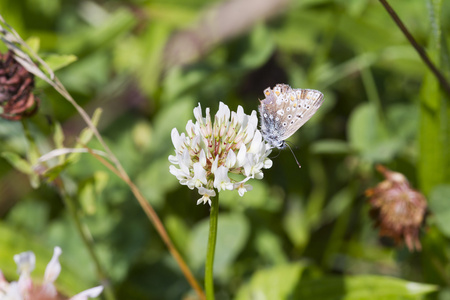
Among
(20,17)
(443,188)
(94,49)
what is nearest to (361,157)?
(443,188)

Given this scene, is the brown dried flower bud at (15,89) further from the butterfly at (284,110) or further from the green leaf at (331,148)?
the green leaf at (331,148)

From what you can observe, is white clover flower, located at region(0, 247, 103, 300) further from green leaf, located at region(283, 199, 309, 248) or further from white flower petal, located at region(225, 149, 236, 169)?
green leaf, located at region(283, 199, 309, 248)

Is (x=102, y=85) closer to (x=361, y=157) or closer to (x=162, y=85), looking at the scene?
(x=162, y=85)

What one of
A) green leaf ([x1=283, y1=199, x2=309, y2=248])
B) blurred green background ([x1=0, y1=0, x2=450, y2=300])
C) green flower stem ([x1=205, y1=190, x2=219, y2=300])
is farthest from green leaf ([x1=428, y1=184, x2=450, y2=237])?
green flower stem ([x1=205, y1=190, x2=219, y2=300])

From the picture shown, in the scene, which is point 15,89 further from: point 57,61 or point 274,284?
point 274,284

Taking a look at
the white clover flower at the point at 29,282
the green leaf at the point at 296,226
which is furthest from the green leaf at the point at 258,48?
the white clover flower at the point at 29,282
